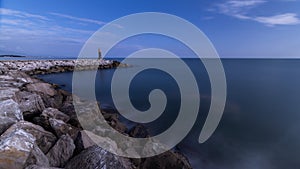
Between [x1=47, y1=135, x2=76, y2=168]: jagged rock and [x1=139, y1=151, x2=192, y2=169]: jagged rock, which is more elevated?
[x1=47, y1=135, x2=76, y2=168]: jagged rock

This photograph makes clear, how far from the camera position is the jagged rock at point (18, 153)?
264 centimetres

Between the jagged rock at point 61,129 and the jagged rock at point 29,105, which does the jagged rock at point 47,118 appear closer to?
the jagged rock at point 61,129

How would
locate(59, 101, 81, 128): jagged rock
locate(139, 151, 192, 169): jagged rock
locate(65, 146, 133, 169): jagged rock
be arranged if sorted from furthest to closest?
locate(59, 101, 81, 128): jagged rock, locate(139, 151, 192, 169): jagged rock, locate(65, 146, 133, 169): jagged rock

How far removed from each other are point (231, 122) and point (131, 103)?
5.28 m

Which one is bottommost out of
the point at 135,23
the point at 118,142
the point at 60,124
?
the point at 118,142

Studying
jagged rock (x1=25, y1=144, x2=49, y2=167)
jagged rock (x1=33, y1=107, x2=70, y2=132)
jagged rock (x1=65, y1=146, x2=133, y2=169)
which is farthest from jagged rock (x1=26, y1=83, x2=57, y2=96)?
jagged rock (x1=65, y1=146, x2=133, y2=169)

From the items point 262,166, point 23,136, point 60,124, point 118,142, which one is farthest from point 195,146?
point 23,136

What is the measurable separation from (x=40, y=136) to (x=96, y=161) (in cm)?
154

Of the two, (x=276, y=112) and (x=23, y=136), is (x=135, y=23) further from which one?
(x=276, y=112)

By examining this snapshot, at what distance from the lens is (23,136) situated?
305cm

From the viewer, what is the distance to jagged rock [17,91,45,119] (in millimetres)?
4977

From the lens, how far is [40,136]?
147 inches

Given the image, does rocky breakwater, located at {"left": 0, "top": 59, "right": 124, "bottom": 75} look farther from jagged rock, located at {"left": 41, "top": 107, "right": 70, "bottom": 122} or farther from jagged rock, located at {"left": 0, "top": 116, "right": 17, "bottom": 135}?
jagged rock, located at {"left": 0, "top": 116, "right": 17, "bottom": 135}

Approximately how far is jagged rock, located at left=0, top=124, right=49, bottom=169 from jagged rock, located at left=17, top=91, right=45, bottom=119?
2.18 metres
